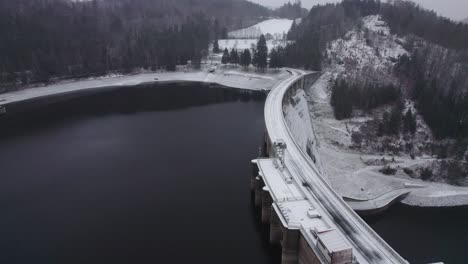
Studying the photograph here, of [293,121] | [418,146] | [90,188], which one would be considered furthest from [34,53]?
[418,146]

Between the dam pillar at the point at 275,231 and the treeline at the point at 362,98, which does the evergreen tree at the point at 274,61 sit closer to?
the treeline at the point at 362,98

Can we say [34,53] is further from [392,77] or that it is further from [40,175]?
[392,77]

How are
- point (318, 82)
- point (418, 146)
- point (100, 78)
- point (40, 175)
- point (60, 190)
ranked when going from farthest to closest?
point (100, 78), point (318, 82), point (418, 146), point (40, 175), point (60, 190)

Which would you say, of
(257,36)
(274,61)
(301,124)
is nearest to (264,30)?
(257,36)

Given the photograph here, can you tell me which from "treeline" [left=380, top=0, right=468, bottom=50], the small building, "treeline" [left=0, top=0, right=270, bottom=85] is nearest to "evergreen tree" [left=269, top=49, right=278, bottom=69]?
"treeline" [left=0, top=0, right=270, bottom=85]

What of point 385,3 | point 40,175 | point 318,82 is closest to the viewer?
point 40,175

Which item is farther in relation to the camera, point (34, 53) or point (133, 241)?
point (34, 53)

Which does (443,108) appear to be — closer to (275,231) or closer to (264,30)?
(275,231)
